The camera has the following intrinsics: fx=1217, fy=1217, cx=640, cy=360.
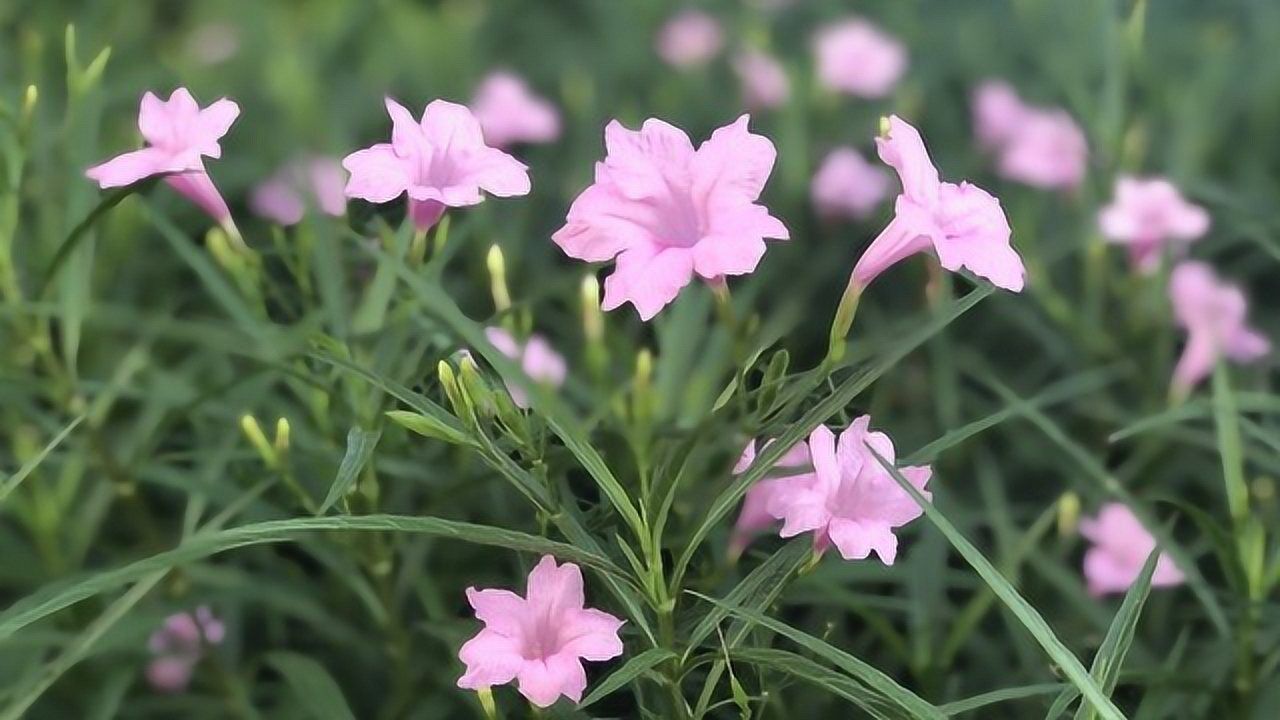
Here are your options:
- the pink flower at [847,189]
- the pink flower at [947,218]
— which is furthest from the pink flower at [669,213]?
the pink flower at [847,189]

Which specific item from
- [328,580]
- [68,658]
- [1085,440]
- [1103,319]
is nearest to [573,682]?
[68,658]

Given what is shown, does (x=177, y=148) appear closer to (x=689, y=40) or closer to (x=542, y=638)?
(x=542, y=638)

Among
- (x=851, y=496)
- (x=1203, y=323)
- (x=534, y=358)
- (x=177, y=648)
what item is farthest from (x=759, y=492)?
(x=1203, y=323)

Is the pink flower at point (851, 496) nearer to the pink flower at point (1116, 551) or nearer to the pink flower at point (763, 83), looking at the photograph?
the pink flower at point (1116, 551)

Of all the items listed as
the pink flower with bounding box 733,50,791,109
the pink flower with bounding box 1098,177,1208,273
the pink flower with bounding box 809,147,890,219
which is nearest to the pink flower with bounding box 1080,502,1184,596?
the pink flower with bounding box 1098,177,1208,273

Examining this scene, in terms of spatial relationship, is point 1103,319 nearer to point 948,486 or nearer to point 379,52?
point 948,486

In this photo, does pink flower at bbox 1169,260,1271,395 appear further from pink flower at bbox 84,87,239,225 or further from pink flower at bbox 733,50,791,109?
pink flower at bbox 84,87,239,225
